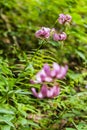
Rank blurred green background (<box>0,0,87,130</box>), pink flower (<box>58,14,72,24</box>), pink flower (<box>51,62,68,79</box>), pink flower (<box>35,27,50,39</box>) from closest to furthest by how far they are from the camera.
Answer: pink flower (<box>51,62,68,79</box>) < pink flower (<box>35,27,50,39</box>) < pink flower (<box>58,14,72,24</box>) < blurred green background (<box>0,0,87,130</box>)

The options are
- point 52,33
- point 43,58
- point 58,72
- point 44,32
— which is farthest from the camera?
point 43,58

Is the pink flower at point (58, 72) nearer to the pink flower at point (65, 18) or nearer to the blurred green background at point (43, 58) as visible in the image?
the blurred green background at point (43, 58)

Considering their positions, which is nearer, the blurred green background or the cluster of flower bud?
the cluster of flower bud

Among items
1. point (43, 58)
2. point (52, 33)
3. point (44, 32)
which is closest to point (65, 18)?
point (52, 33)

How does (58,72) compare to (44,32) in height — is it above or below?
below

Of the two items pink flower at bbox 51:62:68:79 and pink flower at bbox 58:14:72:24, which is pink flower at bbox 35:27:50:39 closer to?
pink flower at bbox 58:14:72:24

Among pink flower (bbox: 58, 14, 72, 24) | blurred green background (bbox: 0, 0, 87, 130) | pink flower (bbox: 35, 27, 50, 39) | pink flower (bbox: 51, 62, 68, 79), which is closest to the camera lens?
pink flower (bbox: 51, 62, 68, 79)

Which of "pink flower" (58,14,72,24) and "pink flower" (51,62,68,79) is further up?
"pink flower" (58,14,72,24)

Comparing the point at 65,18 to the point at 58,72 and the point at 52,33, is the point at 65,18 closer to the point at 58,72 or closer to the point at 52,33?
the point at 52,33

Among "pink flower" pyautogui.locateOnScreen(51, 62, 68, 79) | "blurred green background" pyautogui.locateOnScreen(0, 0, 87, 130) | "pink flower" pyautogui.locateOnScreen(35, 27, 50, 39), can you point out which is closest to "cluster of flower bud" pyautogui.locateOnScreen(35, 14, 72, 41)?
"pink flower" pyautogui.locateOnScreen(35, 27, 50, 39)

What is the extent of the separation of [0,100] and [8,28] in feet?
7.29

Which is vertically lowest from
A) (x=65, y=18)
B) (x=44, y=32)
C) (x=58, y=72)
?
(x=58, y=72)

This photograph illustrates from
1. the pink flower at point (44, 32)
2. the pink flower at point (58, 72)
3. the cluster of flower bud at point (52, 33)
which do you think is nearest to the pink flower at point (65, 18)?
the cluster of flower bud at point (52, 33)

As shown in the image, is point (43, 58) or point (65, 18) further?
point (43, 58)
